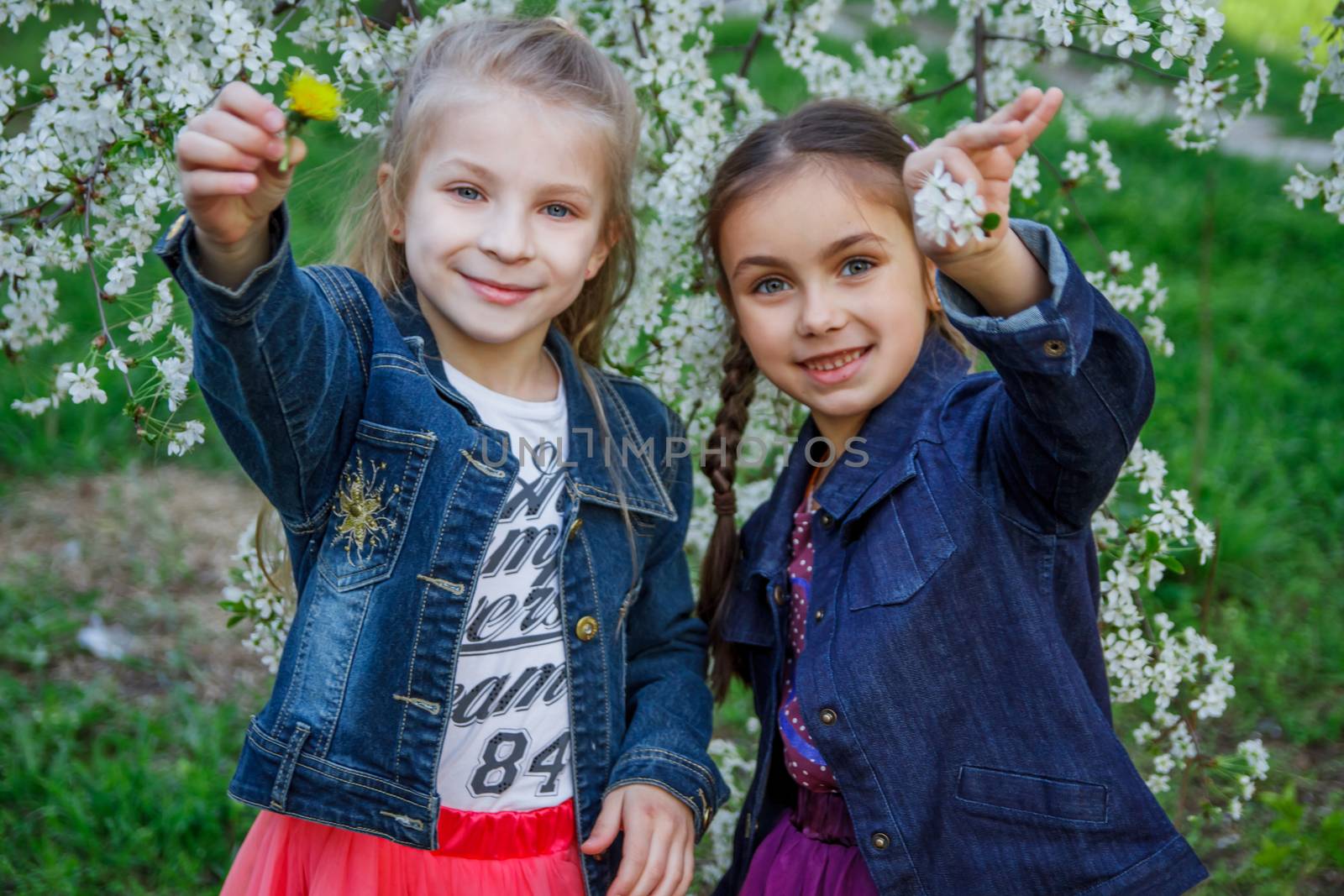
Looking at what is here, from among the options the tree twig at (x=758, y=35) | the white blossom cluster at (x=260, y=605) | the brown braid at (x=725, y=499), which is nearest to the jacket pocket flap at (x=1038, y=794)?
the brown braid at (x=725, y=499)

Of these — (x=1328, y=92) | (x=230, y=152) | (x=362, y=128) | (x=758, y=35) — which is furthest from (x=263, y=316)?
(x=1328, y=92)

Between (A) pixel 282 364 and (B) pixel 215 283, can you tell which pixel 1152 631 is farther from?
(B) pixel 215 283

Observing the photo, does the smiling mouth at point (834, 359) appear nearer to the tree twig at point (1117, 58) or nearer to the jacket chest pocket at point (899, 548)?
the jacket chest pocket at point (899, 548)

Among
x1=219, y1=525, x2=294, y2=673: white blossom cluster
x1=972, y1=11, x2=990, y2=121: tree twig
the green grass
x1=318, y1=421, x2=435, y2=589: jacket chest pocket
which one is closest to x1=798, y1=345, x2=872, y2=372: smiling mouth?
x1=318, y1=421, x2=435, y2=589: jacket chest pocket

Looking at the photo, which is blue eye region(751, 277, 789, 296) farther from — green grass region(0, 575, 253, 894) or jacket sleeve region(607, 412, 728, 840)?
green grass region(0, 575, 253, 894)

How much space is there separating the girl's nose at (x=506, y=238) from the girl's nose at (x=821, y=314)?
41 cm

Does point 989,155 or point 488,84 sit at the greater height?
point 488,84

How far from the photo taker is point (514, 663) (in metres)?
1.73

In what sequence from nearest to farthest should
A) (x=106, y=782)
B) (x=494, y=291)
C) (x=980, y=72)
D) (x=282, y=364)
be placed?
(x=282, y=364), (x=494, y=291), (x=980, y=72), (x=106, y=782)

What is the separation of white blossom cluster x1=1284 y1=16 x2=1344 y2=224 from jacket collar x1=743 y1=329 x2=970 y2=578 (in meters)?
0.73

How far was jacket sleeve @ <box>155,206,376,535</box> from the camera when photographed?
1.33m

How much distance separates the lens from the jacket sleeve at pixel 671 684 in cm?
180

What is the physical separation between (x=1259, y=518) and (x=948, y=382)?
8.32 ft

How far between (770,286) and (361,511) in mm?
712
